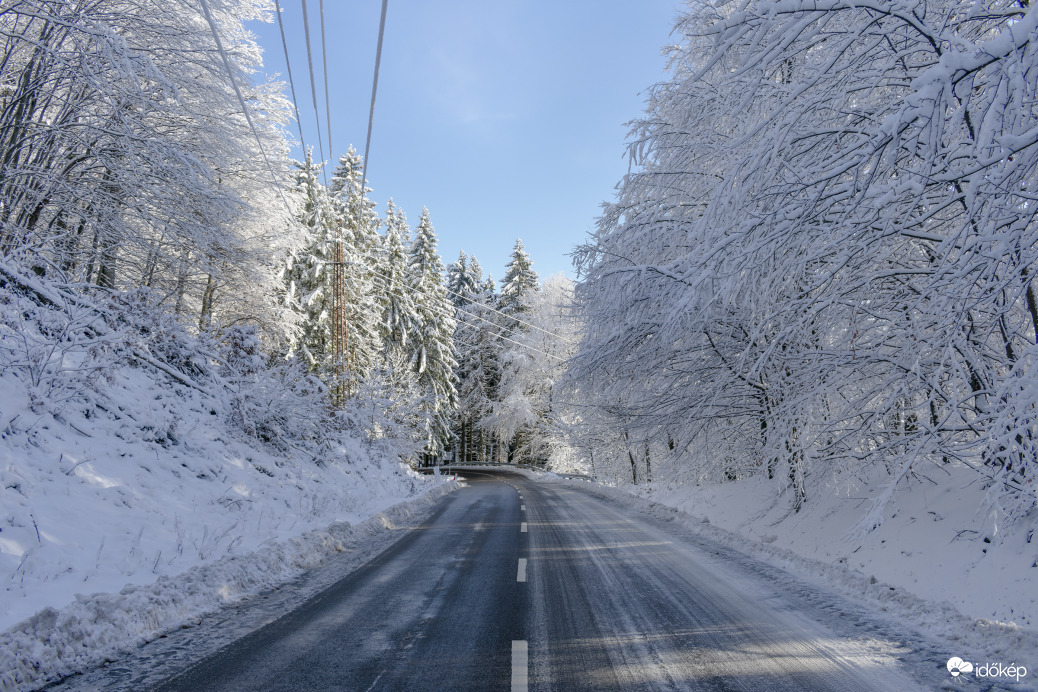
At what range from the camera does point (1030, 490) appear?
135 inches

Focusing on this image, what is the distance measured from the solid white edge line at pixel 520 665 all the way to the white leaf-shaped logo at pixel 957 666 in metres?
3.24

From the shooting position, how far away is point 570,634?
191 inches

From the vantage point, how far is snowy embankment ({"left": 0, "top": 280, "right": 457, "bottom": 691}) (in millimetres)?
4629

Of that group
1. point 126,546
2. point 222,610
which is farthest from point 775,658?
point 126,546

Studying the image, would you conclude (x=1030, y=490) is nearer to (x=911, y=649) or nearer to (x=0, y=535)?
(x=911, y=649)

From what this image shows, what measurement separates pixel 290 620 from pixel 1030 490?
625 centimetres

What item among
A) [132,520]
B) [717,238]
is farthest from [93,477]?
[717,238]

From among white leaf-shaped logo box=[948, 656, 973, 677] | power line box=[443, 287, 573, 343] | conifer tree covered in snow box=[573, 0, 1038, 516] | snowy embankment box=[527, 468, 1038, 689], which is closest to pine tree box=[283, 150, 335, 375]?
power line box=[443, 287, 573, 343]

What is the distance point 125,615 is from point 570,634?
4052 mm

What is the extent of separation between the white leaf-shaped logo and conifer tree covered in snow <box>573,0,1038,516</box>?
4.58ft

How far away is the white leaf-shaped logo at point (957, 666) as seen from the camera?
13.0 ft

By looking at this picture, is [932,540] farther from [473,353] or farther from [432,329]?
[473,353]

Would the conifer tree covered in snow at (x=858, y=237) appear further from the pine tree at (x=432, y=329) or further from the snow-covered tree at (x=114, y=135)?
the pine tree at (x=432, y=329)

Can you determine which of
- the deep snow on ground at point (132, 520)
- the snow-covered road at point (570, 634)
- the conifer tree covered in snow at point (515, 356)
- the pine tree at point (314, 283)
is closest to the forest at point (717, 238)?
the deep snow on ground at point (132, 520)
